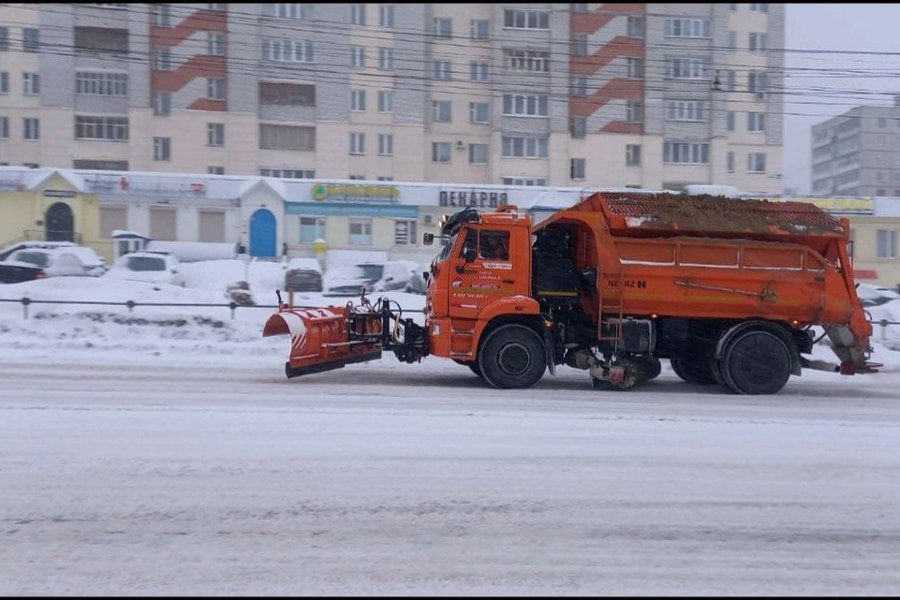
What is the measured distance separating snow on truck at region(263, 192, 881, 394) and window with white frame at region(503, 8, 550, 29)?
1247 cm

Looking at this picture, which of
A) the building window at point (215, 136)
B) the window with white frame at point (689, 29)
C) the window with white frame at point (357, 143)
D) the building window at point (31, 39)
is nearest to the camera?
the window with white frame at point (689, 29)

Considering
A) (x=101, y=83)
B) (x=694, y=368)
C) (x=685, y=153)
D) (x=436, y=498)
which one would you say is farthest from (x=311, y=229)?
(x=436, y=498)

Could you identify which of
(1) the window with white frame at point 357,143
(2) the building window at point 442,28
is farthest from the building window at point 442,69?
(1) the window with white frame at point 357,143

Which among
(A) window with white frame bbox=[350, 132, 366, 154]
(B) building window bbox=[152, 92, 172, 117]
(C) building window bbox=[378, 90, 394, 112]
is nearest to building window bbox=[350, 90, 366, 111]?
(C) building window bbox=[378, 90, 394, 112]

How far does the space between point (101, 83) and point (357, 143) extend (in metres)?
13.6

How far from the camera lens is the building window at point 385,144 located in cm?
4738

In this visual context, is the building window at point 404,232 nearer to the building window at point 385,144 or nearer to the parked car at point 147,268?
the building window at point 385,144

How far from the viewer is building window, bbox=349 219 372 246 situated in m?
39.8

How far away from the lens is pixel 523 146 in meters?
46.3

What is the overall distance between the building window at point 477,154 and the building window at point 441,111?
1887 mm

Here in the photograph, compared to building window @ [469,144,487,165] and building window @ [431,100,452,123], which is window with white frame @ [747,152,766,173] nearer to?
building window @ [469,144,487,165]

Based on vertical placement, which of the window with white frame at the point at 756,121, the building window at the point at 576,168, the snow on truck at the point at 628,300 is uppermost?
the window with white frame at the point at 756,121

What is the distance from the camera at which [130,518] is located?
21.3ft

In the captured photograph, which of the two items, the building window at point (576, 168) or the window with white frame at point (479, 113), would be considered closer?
the building window at point (576, 168)
